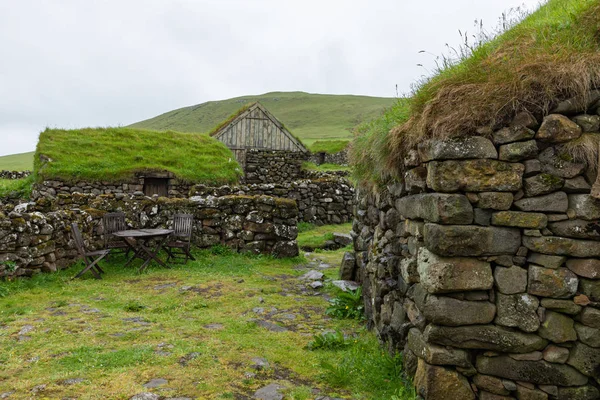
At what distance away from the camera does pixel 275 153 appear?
27547 mm

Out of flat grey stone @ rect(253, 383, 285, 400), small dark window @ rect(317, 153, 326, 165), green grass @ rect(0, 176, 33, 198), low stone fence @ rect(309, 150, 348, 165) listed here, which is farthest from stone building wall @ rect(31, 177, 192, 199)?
small dark window @ rect(317, 153, 326, 165)

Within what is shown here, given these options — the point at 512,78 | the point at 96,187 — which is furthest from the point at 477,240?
the point at 96,187

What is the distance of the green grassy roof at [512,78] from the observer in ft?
12.2

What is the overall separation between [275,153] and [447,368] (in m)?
24.3

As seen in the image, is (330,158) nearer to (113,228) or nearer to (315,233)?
(315,233)

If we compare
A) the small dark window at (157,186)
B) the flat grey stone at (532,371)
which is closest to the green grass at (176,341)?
the flat grey stone at (532,371)

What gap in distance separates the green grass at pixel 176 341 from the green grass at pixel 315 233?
14.3 ft

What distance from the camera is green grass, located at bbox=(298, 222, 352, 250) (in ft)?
44.5

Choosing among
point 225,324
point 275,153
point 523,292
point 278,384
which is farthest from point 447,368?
point 275,153

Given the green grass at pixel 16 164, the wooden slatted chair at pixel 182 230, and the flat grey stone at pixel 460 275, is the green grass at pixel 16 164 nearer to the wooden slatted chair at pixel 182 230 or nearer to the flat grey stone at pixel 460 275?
the wooden slatted chair at pixel 182 230

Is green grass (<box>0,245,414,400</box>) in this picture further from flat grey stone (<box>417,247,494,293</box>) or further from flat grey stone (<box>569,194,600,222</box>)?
flat grey stone (<box>569,194,600,222</box>)

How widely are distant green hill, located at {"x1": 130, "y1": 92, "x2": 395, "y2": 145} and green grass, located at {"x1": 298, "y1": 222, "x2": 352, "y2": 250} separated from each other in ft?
251

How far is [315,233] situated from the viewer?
15758 mm

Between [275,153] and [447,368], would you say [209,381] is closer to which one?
[447,368]
